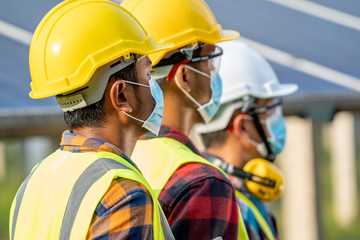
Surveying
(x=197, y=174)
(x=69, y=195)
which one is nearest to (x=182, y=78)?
(x=197, y=174)

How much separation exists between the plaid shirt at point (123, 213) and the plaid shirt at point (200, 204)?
0.47 metres

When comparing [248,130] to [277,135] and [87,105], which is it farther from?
[87,105]

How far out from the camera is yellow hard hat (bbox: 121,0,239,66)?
2.61 meters

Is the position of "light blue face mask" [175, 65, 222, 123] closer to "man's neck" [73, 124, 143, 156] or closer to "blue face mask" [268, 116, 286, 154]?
"man's neck" [73, 124, 143, 156]

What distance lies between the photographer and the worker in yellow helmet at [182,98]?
2.21 meters

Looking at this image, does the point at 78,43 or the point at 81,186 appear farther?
the point at 78,43

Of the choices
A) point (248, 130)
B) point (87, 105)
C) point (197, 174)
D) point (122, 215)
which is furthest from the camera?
point (248, 130)

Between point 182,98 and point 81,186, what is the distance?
950 mm

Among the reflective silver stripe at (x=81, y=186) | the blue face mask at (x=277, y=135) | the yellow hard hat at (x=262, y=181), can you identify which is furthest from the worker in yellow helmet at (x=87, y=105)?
the blue face mask at (x=277, y=135)

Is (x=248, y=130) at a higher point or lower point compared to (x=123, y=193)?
lower

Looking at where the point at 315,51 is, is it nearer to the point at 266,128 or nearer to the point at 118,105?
the point at 266,128

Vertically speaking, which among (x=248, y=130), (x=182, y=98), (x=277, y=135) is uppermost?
(x=182, y=98)

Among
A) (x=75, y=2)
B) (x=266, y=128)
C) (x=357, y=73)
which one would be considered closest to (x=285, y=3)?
(x=357, y=73)

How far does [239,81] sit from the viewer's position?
344 centimetres
